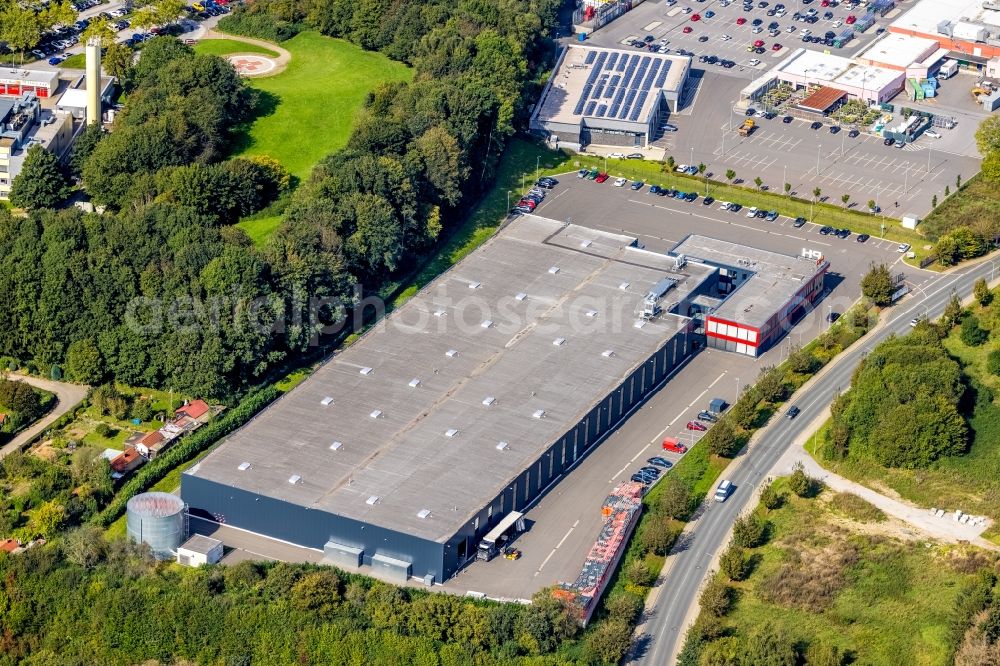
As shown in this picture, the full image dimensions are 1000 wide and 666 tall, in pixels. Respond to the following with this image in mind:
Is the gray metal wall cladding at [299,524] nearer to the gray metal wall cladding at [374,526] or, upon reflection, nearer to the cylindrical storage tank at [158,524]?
the gray metal wall cladding at [374,526]

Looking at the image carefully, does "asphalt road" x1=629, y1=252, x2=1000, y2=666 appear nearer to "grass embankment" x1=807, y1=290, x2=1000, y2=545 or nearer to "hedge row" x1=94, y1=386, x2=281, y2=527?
"grass embankment" x1=807, y1=290, x2=1000, y2=545

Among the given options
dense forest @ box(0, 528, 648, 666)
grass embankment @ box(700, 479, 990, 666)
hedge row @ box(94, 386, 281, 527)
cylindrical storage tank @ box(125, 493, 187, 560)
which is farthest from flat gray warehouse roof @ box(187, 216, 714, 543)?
grass embankment @ box(700, 479, 990, 666)

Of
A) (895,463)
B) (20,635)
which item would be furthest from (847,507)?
(20,635)

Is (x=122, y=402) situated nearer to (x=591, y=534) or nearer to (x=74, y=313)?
(x=74, y=313)

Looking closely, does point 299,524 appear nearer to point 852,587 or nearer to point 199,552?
point 199,552

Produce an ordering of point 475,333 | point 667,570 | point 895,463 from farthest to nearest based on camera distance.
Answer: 1. point 475,333
2. point 895,463
3. point 667,570

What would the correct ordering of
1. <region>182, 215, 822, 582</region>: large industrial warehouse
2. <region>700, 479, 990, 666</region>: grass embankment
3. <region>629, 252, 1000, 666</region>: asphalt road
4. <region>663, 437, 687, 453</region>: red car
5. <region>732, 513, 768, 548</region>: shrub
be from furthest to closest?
<region>663, 437, 687, 453</region>: red car
<region>732, 513, 768, 548</region>: shrub
<region>182, 215, 822, 582</region>: large industrial warehouse
<region>629, 252, 1000, 666</region>: asphalt road
<region>700, 479, 990, 666</region>: grass embankment
